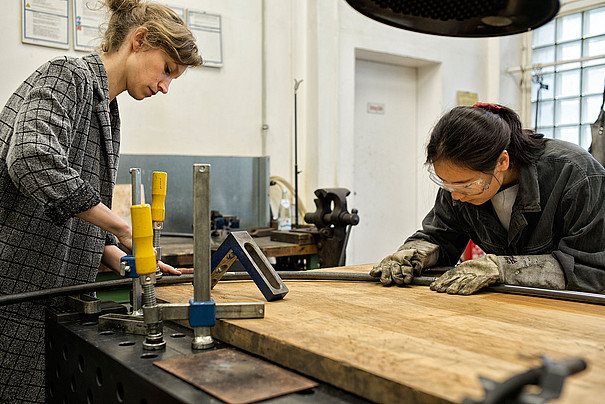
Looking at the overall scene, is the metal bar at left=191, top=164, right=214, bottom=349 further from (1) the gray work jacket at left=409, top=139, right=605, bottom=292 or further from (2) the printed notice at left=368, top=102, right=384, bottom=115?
(2) the printed notice at left=368, top=102, right=384, bottom=115

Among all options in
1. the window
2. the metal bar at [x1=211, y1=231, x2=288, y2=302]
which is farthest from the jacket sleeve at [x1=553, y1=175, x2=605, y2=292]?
the window

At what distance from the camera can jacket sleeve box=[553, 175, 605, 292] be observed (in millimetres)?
1298

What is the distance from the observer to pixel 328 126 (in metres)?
3.62

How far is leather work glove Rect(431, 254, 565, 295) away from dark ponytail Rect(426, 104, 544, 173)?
26 cm

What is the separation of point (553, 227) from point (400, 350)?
0.86m

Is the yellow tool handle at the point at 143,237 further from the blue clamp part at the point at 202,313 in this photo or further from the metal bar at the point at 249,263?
the metal bar at the point at 249,263

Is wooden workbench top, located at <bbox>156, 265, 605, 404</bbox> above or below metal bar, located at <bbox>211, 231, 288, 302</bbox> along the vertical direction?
below

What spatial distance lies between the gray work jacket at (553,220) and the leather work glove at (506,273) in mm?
28

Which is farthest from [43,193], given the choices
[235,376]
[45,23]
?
[45,23]

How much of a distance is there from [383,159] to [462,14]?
330cm

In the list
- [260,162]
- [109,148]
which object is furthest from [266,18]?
[109,148]

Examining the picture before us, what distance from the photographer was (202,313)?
0.88 metres

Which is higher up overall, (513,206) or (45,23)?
(45,23)

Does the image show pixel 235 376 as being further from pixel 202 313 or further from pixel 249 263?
pixel 249 263
